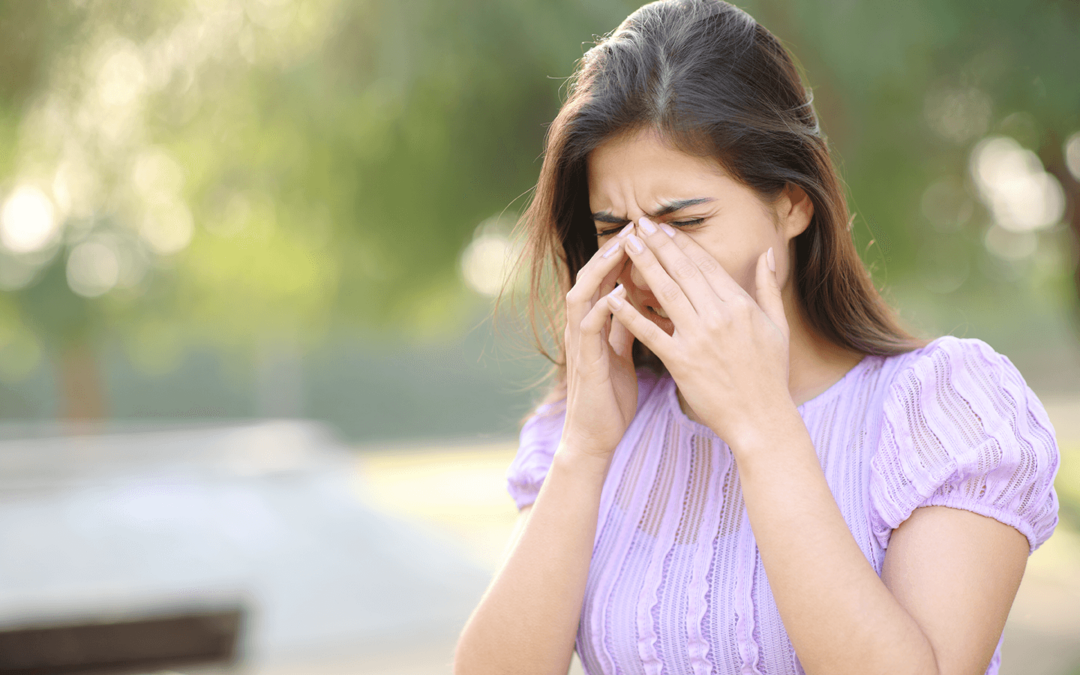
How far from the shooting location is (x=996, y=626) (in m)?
1.27

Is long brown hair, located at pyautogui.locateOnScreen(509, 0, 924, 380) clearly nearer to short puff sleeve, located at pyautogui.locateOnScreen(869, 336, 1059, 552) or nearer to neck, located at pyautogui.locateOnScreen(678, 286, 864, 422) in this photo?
neck, located at pyautogui.locateOnScreen(678, 286, 864, 422)

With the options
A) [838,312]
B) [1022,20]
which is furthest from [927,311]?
[838,312]

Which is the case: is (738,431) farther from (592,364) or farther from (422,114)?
(422,114)

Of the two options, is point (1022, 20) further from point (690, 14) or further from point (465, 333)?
point (465, 333)

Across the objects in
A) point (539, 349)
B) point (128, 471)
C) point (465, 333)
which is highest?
point (465, 333)

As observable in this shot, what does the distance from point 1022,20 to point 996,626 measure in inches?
114

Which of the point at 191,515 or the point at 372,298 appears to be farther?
the point at 191,515

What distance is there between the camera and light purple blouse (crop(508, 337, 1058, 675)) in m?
1.33

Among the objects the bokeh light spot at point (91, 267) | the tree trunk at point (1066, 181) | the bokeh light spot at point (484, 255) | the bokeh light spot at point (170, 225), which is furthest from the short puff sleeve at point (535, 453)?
the bokeh light spot at point (91, 267)

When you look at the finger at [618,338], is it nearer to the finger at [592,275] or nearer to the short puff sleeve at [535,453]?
the finger at [592,275]

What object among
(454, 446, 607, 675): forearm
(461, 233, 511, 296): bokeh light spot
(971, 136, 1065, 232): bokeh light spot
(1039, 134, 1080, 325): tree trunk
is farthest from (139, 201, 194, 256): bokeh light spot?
(454, 446, 607, 675): forearm

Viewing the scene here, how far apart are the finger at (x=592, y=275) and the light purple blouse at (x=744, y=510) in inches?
13.3

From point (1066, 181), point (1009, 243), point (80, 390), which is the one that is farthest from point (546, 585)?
point (80, 390)

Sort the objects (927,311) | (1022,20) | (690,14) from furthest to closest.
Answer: (927,311) < (1022,20) < (690,14)
